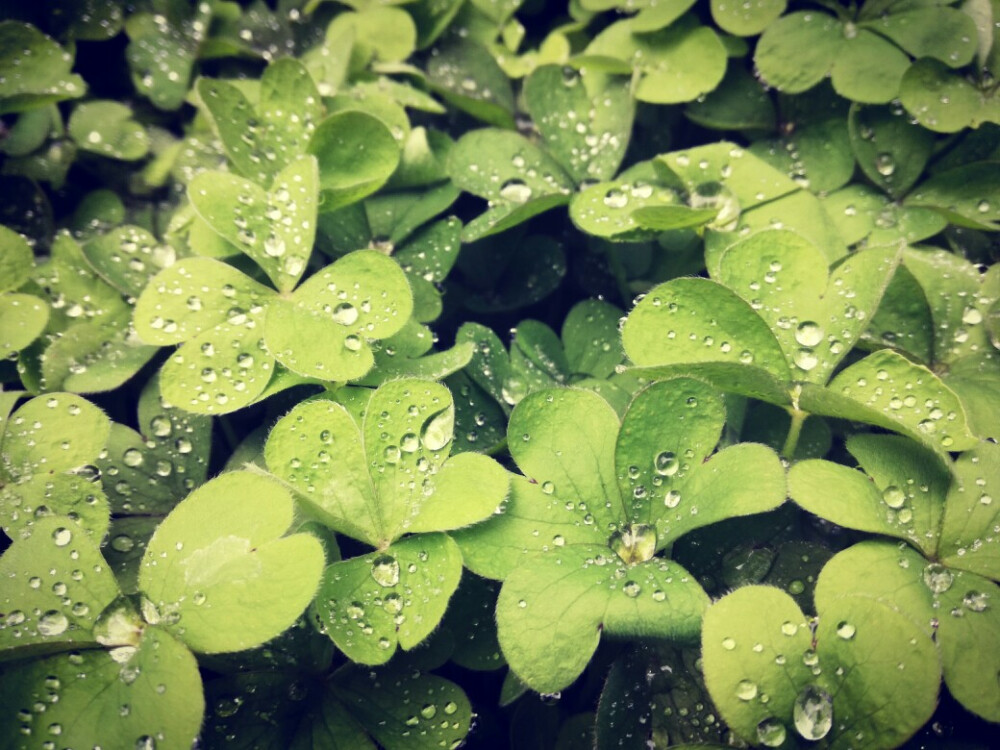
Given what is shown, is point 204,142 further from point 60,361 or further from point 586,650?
point 586,650

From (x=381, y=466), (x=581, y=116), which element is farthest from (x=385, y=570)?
(x=581, y=116)

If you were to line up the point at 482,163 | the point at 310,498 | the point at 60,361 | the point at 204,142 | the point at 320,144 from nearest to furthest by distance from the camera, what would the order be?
the point at 310,498, the point at 60,361, the point at 320,144, the point at 482,163, the point at 204,142

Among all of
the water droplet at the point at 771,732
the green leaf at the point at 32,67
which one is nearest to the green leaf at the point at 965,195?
the water droplet at the point at 771,732

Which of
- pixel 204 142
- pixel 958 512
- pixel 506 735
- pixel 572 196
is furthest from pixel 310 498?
pixel 204 142

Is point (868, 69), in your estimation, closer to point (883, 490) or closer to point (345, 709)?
point (883, 490)

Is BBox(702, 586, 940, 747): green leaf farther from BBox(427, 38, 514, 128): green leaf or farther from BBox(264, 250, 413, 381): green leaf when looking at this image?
BBox(427, 38, 514, 128): green leaf

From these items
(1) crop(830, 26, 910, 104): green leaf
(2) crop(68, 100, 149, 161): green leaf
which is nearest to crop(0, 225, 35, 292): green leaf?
(2) crop(68, 100, 149, 161): green leaf
